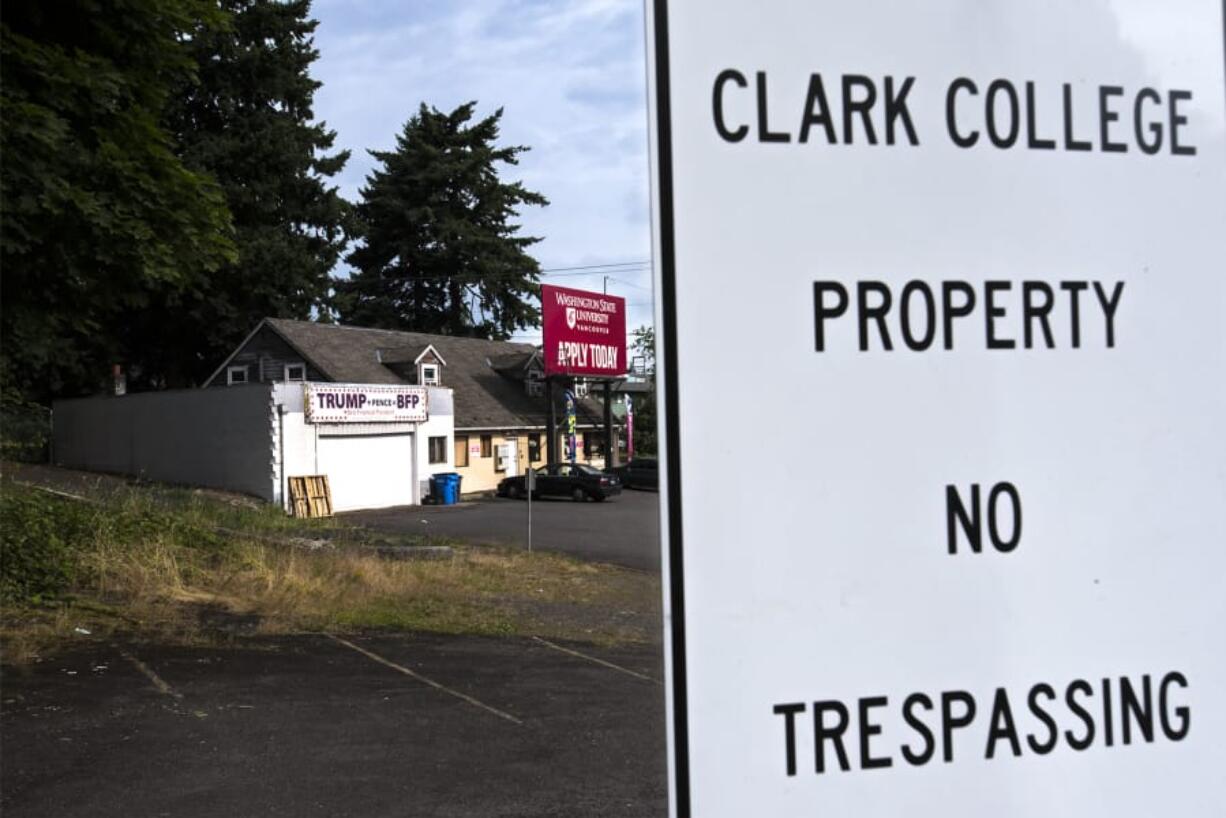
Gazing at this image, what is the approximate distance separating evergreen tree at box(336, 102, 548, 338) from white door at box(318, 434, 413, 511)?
24.7 m

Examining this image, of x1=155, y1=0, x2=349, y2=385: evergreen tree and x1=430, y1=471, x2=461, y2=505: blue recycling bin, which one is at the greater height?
x1=155, y1=0, x2=349, y2=385: evergreen tree

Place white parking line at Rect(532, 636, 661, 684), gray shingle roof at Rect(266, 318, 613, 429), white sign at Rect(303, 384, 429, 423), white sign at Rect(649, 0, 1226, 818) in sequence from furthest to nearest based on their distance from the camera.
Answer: gray shingle roof at Rect(266, 318, 613, 429)
white sign at Rect(303, 384, 429, 423)
white parking line at Rect(532, 636, 661, 684)
white sign at Rect(649, 0, 1226, 818)

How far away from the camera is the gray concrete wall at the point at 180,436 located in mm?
32094

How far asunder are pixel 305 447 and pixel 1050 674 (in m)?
32.7


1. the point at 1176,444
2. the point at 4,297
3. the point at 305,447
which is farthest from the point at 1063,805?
the point at 305,447

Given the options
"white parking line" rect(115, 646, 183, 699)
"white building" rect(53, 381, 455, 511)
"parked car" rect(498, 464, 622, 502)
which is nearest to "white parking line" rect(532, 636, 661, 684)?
"white parking line" rect(115, 646, 183, 699)

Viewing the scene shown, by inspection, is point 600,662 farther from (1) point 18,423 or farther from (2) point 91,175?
(1) point 18,423

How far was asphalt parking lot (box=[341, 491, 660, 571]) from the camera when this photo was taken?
69.8 feet

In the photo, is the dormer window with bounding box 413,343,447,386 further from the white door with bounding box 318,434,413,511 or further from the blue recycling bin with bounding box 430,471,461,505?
the blue recycling bin with bounding box 430,471,461,505

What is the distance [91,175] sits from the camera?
33.2 feet

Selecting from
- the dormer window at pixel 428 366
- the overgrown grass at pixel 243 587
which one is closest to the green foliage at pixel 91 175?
the overgrown grass at pixel 243 587

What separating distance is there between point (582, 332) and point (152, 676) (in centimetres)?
3126

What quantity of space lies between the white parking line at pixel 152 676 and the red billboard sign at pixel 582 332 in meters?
28.3

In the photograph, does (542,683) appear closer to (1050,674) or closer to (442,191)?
(1050,674)
